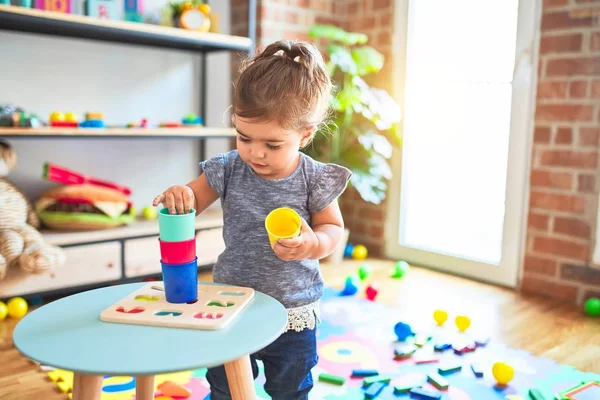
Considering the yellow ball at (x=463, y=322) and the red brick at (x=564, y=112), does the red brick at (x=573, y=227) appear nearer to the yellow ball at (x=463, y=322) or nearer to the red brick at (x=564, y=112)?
the red brick at (x=564, y=112)

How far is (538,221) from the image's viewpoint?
92.6 inches

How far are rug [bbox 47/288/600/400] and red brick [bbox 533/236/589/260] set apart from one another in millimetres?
631

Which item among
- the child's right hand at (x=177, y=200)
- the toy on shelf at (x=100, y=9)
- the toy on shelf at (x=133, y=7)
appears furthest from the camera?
the toy on shelf at (x=133, y=7)

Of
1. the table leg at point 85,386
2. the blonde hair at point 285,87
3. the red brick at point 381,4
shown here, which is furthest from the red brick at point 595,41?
the table leg at point 85,386

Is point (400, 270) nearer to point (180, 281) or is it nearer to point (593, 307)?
point (593, 307)

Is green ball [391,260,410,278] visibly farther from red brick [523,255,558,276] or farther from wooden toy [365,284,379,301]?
red brick [523,255,558,276]

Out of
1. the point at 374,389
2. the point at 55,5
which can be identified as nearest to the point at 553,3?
the point at 374,389

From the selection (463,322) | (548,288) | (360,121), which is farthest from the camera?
(360,121)

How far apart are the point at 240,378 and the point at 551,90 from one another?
6.24ft

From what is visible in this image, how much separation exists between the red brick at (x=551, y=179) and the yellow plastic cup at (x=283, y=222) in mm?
1691

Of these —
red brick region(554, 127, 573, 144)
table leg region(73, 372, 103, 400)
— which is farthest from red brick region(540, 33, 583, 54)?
table leg region(73, 372, 103, 400)

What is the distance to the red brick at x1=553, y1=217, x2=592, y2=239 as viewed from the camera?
7.22 ft

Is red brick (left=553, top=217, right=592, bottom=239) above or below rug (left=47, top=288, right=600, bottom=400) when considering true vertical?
above

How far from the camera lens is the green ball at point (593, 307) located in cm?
210
